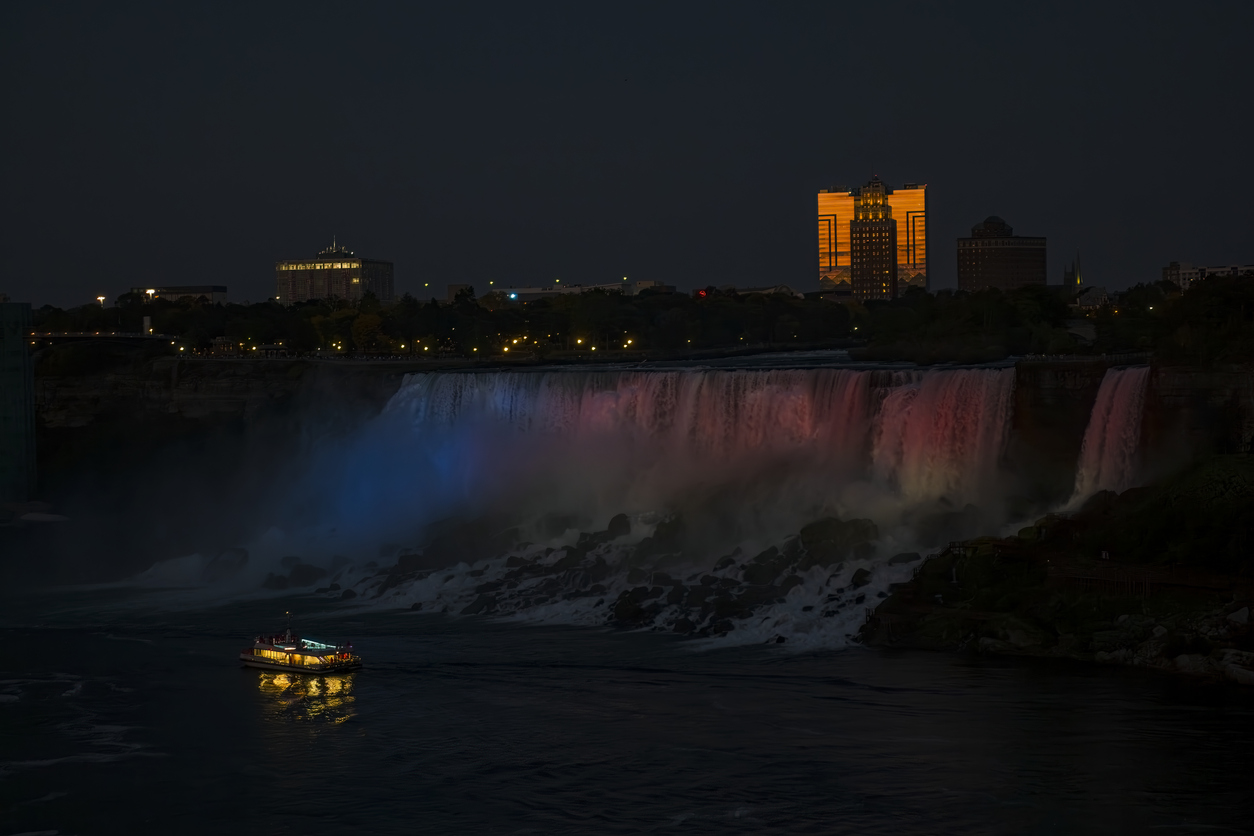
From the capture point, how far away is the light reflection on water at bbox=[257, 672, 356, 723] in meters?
34.6

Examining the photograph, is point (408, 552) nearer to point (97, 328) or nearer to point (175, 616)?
point (175, 616)

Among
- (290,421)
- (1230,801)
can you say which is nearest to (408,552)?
(290,421)

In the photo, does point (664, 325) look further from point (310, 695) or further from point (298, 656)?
point (310, 695)

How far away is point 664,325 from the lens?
11112 centimetres

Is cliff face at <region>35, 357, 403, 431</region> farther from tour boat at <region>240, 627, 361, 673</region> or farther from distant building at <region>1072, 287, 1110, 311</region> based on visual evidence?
distant building at <region>1072, 287, 1110, 311</region>

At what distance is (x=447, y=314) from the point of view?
108m

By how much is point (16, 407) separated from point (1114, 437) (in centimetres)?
5175

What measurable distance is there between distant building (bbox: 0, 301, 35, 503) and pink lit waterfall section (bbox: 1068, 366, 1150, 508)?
4962 cm

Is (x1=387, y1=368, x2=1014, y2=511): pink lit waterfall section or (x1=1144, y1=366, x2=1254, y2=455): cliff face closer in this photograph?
(x1=1144, y1=366, x2=1254, y2=455): cliff face

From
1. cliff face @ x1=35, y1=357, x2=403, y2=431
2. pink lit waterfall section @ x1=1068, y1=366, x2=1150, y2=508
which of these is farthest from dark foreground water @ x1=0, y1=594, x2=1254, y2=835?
cliff face @ x1=35, y1=357, x2=403, y2=431

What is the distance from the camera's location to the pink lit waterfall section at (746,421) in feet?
158

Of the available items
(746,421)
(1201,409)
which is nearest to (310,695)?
(746,421)

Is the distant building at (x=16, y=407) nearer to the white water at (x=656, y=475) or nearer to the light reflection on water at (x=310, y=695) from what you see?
the white water at (x=656, y=475)

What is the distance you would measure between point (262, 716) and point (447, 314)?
2961 inches
